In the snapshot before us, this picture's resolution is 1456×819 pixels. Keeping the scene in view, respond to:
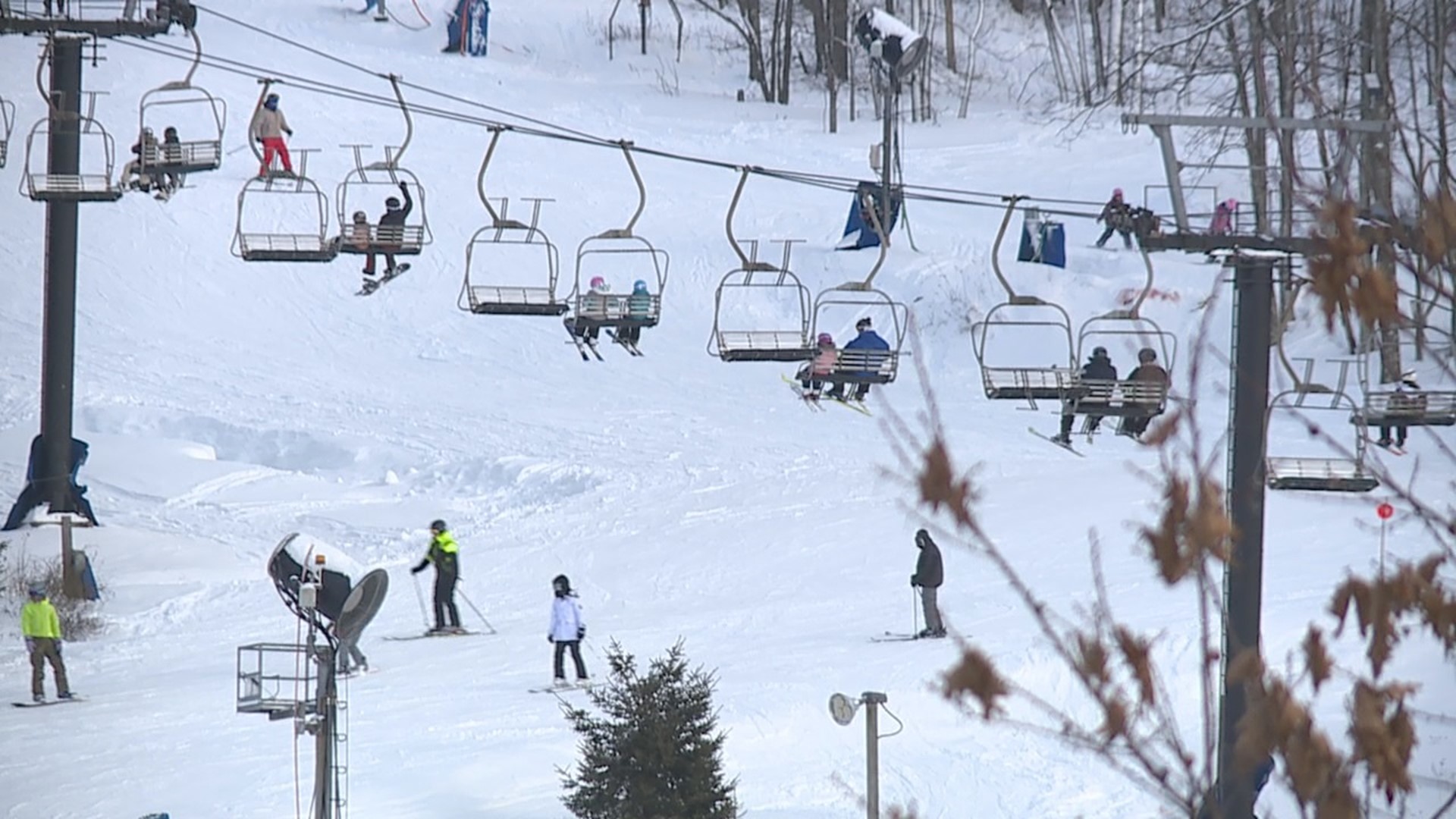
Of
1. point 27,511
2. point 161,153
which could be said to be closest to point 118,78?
point 27,511

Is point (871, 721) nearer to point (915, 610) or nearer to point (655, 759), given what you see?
point (655, 759)

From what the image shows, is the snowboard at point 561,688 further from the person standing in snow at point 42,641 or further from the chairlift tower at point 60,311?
the chairlift tower at point 60,311

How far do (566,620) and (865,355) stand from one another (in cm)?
347

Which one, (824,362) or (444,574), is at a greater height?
(824,362)

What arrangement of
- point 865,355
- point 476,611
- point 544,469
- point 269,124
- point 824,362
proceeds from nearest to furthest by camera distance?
1. point 865,355
2. point 824,362
3. point 269,124
4. point 476,611
5. point 544,469

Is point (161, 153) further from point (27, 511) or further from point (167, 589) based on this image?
point (27, 511)

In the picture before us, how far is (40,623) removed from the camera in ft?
54.0

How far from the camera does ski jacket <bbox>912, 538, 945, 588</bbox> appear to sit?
17.7 m

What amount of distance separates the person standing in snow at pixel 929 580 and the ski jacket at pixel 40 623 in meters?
7.25

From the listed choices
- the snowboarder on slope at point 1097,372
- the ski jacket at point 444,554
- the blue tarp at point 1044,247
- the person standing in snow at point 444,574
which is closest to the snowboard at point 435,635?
the person standing in snow at point 444,574

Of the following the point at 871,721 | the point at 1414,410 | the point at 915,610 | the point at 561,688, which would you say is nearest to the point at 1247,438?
the point at 1414,410

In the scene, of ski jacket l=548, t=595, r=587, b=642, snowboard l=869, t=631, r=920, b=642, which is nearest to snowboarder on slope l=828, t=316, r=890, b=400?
ski jacket l=548, t=595, r=587, b=642

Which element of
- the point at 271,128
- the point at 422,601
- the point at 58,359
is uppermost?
the point at 271,128

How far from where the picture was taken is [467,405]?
2962cm
